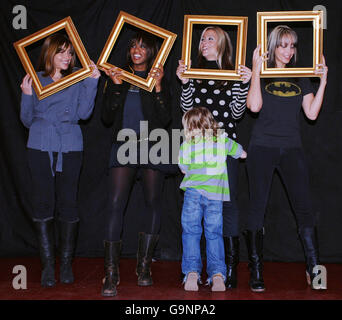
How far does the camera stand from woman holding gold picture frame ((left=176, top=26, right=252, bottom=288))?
3.08m

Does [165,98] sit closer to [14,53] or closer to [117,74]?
[117,74]

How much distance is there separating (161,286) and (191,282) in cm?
24

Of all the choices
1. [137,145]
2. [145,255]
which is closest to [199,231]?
[145,255]

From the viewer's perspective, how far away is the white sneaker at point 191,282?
2.99 meters

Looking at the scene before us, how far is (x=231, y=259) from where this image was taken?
3137 millimetres

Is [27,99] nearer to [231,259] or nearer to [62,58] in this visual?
[62,58]

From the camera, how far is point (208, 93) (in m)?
3.13

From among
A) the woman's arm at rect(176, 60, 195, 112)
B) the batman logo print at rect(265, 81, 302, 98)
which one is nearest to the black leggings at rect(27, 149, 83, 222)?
the woman's arm at rect(176, 60, 195, 112)

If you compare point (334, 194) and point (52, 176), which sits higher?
point (52, 176)

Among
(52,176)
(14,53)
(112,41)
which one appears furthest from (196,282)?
(14,53)

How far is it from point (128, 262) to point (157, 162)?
1264 mm

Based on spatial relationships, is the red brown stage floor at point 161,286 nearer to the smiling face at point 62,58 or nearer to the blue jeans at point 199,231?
the blue jeans at point 199,231

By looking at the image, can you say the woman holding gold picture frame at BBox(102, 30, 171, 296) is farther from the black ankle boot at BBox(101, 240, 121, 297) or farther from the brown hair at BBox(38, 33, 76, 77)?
the brown hair at BBox(38, 33, 76, 77)

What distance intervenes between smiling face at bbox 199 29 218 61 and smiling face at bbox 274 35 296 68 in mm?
435
